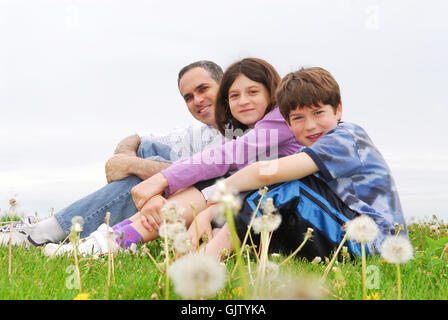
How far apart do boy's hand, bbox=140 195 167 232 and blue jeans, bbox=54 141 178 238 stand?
30.8 inches

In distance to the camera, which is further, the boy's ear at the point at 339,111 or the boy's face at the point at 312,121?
the boy's ear at the point at 339,111

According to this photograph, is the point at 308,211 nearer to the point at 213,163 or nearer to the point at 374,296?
the point at 374,296

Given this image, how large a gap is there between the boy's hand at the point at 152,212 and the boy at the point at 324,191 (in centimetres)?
46

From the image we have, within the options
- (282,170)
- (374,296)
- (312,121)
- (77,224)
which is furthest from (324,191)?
(77,224)

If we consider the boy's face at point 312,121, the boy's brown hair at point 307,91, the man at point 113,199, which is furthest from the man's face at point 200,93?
the boy's face at point 312,121

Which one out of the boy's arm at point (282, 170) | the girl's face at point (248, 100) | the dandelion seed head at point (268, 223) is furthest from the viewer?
the girl's face at point (248, 100)

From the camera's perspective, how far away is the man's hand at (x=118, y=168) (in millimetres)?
4656

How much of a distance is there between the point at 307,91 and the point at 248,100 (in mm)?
800

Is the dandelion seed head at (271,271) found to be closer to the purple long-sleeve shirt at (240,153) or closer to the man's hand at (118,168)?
the purple long-sleeve shirt at (240,153)

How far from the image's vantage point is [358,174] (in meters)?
3.26

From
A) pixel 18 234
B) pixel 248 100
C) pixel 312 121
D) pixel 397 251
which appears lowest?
pixel 18 234
